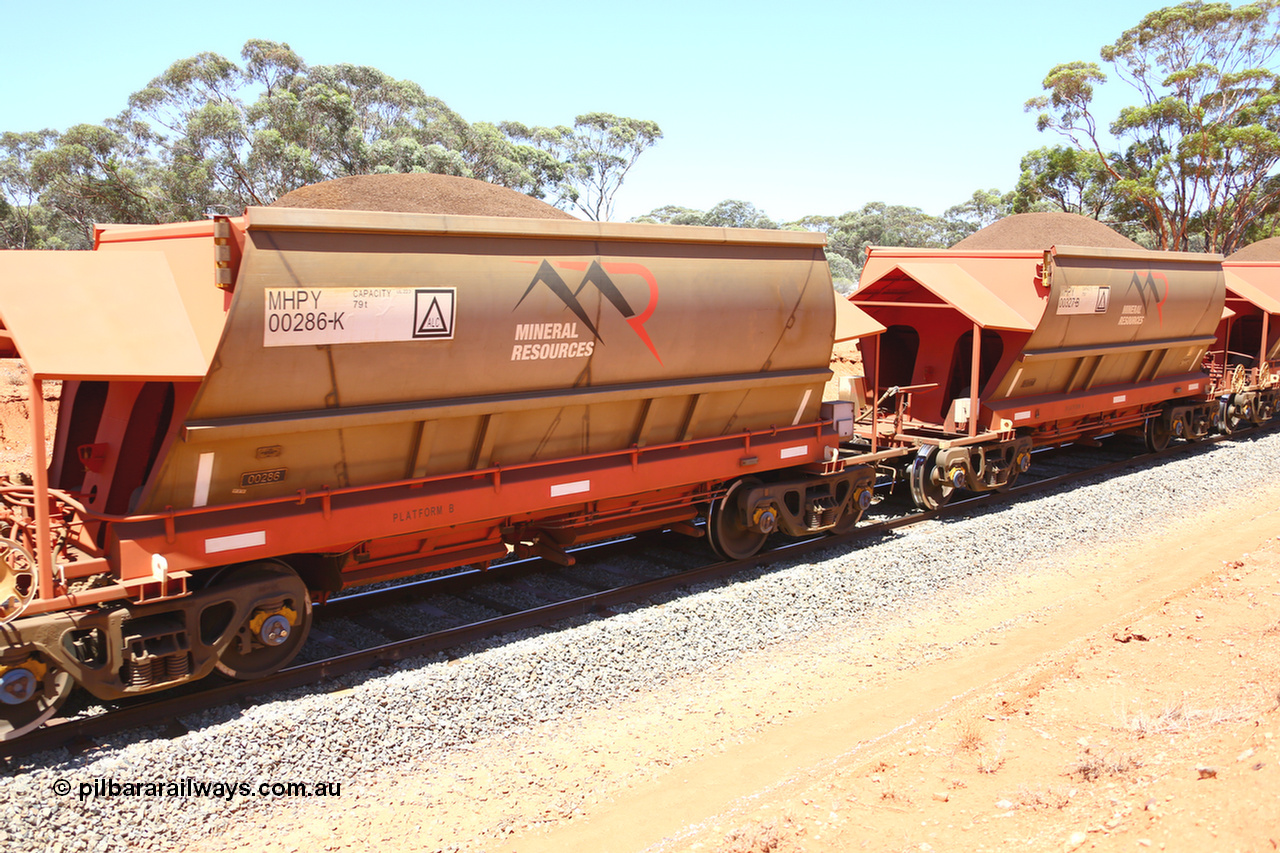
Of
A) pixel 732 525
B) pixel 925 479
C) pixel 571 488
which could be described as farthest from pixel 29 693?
pixel 925 479

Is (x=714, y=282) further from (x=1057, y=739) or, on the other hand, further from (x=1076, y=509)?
(x=1076, y=509)

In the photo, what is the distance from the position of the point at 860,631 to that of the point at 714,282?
12.6 ft

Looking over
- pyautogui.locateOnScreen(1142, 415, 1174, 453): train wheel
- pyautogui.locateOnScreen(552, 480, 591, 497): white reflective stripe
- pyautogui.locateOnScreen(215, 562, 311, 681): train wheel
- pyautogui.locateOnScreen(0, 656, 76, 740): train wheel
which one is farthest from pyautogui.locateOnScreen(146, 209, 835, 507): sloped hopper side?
pyautogui.locateOnScreen(1142, 415, 1174, 453): train wheel

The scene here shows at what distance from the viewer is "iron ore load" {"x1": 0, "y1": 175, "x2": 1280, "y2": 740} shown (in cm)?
620

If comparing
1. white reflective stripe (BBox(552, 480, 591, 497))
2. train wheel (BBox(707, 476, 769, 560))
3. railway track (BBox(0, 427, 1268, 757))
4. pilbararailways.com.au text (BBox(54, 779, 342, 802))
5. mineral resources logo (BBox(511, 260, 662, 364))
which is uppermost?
mineral resources logo (BBox(511, 260, 662, 364))

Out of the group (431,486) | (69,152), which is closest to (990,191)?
(69,152)

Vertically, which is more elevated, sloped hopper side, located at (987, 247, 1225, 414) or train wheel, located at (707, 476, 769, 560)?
sloped hopper side, located at (987, 247, 1225, 414)

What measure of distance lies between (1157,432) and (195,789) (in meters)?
17.9

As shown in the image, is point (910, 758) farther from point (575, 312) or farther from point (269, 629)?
point (269, 629)

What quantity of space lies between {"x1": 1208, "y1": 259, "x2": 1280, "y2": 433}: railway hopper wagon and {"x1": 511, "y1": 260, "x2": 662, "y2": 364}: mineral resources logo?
15.8 m

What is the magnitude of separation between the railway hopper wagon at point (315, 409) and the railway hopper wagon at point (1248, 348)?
1510 cm

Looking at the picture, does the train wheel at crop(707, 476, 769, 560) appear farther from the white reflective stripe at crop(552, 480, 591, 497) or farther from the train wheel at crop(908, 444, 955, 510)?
the train wheel at crop(908, 444, 955, 510)

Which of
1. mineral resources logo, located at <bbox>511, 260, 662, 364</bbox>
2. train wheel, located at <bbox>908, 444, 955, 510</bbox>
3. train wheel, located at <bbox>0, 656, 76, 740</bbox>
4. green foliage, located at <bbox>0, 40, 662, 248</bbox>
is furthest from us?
green foliage, located at <bbox>0, 40, 662, 248</bbox>

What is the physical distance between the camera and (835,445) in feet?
36.6
